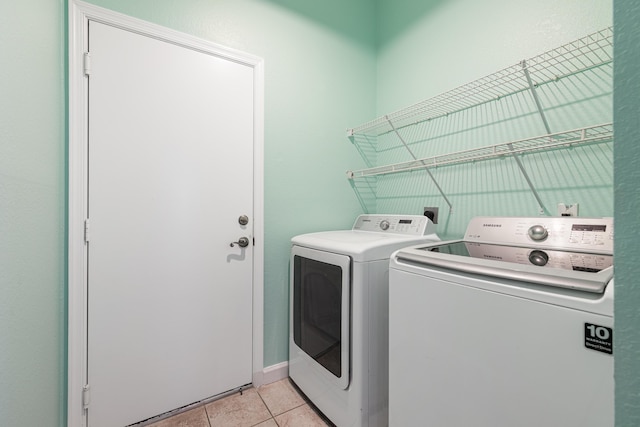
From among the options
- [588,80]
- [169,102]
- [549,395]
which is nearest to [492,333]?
[549,395]

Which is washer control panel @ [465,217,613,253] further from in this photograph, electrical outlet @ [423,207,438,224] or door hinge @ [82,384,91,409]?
door hinge @ [82,384,91,409]

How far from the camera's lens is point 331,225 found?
2076 mm

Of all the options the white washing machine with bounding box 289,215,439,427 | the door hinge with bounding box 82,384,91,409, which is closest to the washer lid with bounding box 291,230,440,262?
the white washing machine with bounding box 289,215,439,427

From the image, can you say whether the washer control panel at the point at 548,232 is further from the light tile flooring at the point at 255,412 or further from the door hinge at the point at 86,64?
the door hinge at the point at 86,64

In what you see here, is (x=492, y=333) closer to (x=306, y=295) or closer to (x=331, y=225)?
(x=306, y=295)

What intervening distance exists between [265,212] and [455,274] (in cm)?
124

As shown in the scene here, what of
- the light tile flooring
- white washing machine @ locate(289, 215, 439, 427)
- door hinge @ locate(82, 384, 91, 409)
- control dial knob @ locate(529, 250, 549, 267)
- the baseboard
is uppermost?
control dial knob @ locate(529, 250, 549, 267)

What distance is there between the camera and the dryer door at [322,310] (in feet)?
4.27

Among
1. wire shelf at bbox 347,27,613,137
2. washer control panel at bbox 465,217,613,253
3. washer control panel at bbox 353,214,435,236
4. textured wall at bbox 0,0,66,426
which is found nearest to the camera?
textured wall at bbox 0,0,66,426

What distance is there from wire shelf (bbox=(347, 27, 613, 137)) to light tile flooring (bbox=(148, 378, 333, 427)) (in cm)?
193

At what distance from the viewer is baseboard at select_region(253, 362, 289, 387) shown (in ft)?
5.74

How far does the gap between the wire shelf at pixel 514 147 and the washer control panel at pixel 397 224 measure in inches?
14.1

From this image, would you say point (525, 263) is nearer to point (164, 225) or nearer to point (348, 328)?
point (348, 328)

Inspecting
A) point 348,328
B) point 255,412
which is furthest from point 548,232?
point 255,412
